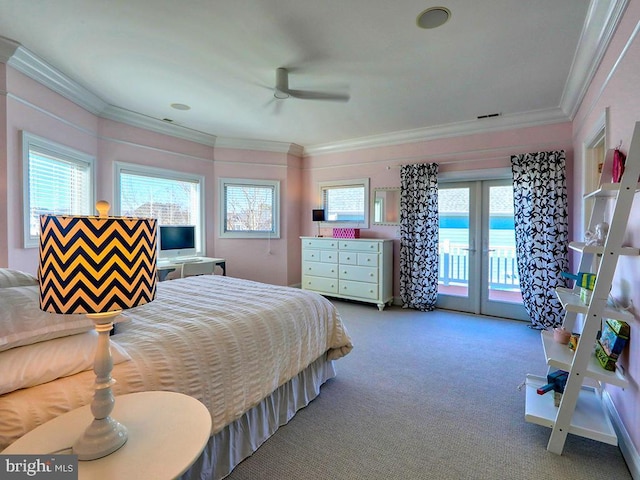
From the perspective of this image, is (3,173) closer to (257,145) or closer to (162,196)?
(162,196)

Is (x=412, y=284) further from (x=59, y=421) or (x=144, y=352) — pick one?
(x=59, y=421)

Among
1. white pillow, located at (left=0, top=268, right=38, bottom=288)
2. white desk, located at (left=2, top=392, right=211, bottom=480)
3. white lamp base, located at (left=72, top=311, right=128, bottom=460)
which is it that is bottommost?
white desk, located at (left=2, top=392, right=211, bottom=480)

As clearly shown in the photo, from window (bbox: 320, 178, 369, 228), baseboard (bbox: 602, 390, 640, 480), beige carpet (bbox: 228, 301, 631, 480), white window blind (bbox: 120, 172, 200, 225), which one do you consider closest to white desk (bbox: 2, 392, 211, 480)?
beige carpet (bbox: 228, 301, 631, 480)

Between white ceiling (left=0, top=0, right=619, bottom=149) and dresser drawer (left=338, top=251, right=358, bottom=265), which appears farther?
dresser drawer (left=338, top=251, right=358, bottom=265)

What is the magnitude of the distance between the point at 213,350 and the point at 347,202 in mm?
4211

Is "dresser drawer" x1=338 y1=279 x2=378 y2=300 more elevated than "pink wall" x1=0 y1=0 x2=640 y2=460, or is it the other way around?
"pink wall" x1=0 y1=0 x2=640 y2=460

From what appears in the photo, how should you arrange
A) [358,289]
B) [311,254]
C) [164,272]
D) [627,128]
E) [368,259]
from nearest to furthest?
[627,128] → [164,272] → [368,259] → [358,289] → [311,254]

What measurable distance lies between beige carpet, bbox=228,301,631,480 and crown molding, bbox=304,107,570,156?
281 cm

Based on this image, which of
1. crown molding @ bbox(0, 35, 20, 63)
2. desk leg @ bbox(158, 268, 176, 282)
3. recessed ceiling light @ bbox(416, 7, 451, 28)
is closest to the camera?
recessed ceiling light @ bbox(416, 7, 451, 28)

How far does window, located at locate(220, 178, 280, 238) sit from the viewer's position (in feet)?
17.6

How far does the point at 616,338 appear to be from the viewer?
1.75 metres

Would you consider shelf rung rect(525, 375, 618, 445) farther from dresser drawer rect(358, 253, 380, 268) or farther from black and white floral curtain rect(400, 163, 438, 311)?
dresser drawer rect(358, 253, 380, 268)

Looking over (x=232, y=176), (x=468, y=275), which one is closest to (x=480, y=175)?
(x=468, y=275)

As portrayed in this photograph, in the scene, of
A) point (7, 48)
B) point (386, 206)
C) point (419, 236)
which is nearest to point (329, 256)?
point (386, 206)
